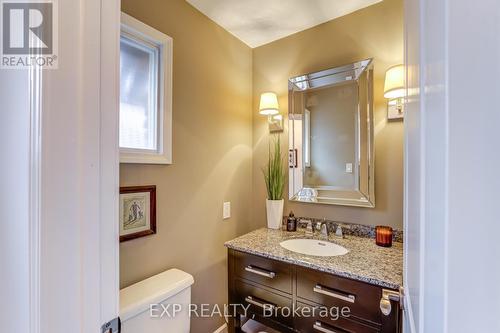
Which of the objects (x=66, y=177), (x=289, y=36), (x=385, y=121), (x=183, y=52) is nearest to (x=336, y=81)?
(x=385, y=121)

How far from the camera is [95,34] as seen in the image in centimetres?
56

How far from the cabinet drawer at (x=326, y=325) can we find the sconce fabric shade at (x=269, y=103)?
1392 millimetres

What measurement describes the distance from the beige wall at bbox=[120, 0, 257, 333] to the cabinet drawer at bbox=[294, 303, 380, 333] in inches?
28.8

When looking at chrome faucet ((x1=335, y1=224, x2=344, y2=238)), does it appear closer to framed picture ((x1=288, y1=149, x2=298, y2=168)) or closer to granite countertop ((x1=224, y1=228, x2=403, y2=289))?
granite countertop ((x1=224, y1=228, x2=403, y2=289))

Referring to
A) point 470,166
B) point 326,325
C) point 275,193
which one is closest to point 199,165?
point 275,193

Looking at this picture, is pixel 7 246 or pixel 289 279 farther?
pixel 289 279

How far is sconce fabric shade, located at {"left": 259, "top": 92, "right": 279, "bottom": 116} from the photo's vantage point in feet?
6.11

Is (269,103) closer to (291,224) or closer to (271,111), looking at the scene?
(271,111)

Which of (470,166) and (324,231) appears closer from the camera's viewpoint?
(470,166)

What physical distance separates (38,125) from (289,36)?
1.89 m

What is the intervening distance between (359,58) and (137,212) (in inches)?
69.1

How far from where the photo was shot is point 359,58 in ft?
5.21

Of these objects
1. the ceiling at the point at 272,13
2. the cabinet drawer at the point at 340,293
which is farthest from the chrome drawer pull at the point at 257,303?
the ceiling at the point at 272,13

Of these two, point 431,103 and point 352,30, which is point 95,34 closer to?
point 431,103
